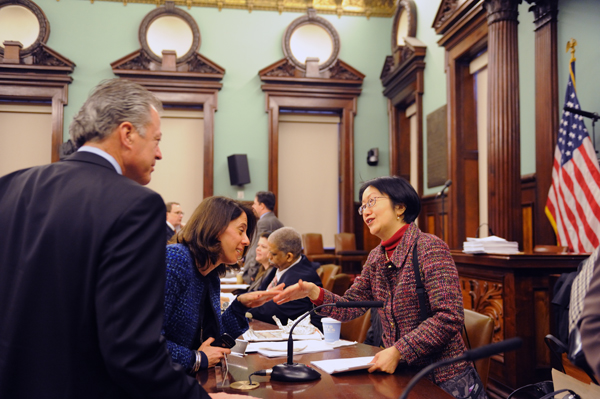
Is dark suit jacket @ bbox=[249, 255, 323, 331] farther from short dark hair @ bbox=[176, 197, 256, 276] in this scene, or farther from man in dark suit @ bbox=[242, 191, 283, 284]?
man in dark suit @ bbox=[242, 191, 283, 284]

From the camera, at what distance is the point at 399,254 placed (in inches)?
79.5

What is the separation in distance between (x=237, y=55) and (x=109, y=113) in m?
8.15

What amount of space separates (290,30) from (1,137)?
210 inches

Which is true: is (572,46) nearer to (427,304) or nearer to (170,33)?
(427,304)

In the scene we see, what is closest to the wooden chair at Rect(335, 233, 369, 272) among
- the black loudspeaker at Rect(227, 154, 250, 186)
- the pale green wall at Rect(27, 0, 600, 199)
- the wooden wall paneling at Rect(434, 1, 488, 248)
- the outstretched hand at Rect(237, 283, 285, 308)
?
the pale green wall at Rect(27, 0, 600, 199)

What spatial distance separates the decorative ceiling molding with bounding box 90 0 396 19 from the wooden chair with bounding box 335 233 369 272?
407 cm

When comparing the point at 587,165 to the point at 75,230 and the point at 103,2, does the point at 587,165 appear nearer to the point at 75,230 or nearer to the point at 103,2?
the point at 75,230

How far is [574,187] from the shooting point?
4.53 metres

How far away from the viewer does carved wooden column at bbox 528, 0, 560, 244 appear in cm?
497

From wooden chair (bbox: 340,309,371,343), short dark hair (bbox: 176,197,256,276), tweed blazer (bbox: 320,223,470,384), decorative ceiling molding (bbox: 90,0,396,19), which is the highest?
decorative ceiling molding (bbox: 90,0,396,19)

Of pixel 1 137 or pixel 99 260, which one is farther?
pixel 1 137

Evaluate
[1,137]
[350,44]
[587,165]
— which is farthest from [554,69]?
[1,137]

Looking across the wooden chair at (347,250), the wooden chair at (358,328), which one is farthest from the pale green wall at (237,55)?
the wooden chair at (358,328)

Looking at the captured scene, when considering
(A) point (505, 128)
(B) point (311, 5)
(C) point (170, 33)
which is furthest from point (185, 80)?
(A) point (505, 128)
